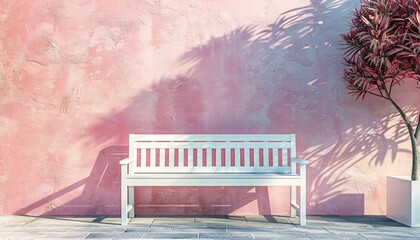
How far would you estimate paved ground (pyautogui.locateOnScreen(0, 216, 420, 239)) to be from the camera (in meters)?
3.21

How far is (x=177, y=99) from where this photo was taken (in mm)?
4105

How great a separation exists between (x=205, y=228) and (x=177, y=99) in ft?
4.42

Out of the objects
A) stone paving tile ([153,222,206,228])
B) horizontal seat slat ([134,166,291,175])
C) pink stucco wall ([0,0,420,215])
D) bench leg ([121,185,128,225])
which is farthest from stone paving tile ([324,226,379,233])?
bench leg ([121,185,128,225])

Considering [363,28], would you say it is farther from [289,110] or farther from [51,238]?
[51,238]

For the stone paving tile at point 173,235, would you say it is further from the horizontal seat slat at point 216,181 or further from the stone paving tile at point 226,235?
the horizontal seat slat at point 216,181

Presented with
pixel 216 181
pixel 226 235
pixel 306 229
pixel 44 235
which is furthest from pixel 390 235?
pixel 44 235

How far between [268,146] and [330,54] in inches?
45.6

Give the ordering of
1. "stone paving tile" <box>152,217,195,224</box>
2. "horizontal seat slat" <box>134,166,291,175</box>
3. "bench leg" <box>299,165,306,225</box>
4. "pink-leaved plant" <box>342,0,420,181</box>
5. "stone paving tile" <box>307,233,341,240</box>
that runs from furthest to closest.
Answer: "horizontal seat slat" <box>134,166,291,175</box> → "stone paving tile" <box>152,217,195,224</box> → "bench leg" <box>299,165,306,225</box> → "pink-leaved plant" <box>342,0,420,181</box> → "stone paving tile" <box>307,233,341,240</box>

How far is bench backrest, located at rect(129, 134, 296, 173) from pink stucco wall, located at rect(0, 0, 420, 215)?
18 cm

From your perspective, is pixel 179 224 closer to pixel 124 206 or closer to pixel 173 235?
pixel 173 235

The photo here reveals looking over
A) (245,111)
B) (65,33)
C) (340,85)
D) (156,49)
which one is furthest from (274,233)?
(65,33)

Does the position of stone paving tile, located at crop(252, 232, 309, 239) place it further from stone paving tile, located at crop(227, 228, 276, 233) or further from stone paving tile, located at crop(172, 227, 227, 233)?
stone paving tile, located at crop(172, 227, 227, 233)

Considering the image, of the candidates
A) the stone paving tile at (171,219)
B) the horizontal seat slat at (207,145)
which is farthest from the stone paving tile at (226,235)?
the horizontal seat slat at (207,145)

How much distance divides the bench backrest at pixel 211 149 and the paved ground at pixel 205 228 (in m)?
0.48
